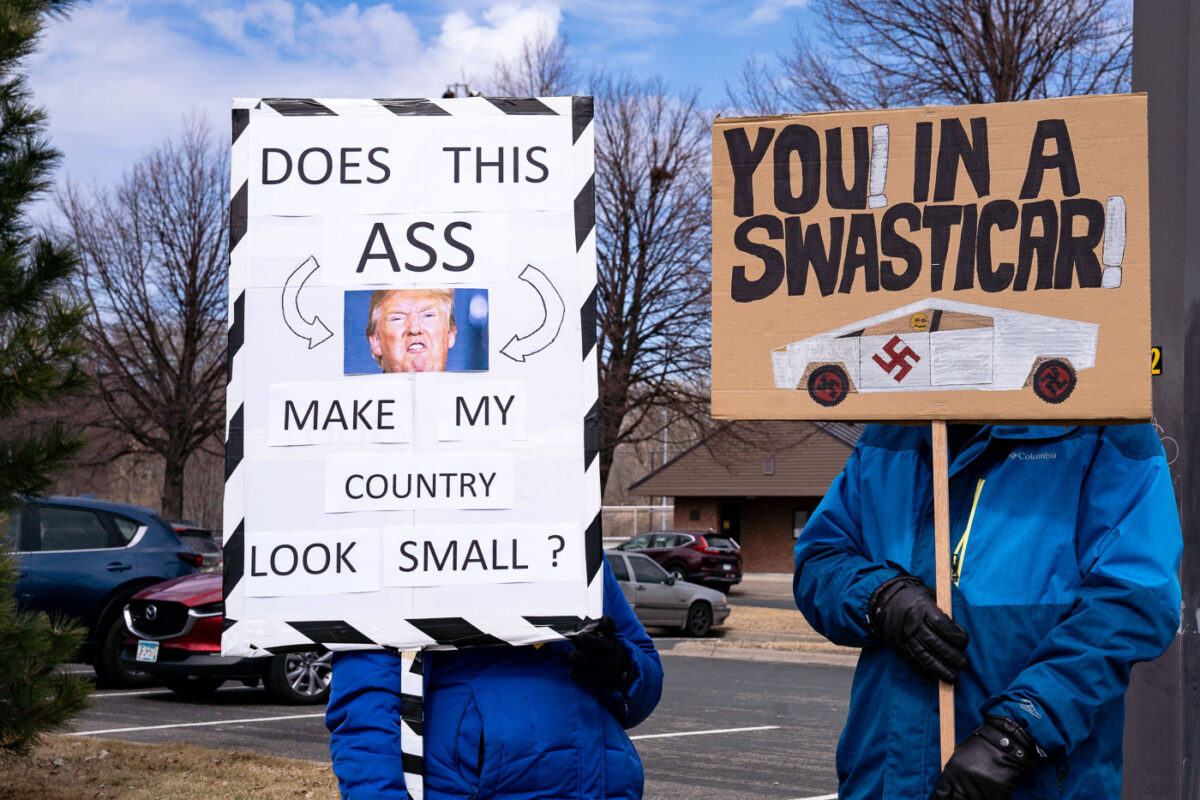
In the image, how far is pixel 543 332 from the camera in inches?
114

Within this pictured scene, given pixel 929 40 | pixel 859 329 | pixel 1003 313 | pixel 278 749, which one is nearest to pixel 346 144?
pixel 859 329

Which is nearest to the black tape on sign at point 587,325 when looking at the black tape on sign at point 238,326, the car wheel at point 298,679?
the black tape on sign at point 238,326

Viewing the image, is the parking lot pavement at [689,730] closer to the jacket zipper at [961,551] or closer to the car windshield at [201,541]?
the car windshield at [201,541]

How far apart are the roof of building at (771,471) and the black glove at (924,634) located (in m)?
40.0

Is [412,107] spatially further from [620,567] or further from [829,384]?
[620,567]

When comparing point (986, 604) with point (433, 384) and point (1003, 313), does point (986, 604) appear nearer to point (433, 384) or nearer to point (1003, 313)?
point (1003, 313)

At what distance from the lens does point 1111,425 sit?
9.09 feet

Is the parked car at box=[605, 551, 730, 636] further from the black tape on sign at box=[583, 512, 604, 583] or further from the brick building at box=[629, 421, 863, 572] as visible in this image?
the brick building at box=[629, 421, 863, 572]

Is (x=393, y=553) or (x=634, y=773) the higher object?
(x=393, y=553)

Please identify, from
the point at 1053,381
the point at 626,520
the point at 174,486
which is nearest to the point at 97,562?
the point at 1053,381

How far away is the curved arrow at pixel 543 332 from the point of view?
9.53ft

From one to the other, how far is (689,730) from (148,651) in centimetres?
475

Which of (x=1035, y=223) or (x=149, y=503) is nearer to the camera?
(x=1035, y=223)

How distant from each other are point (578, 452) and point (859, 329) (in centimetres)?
69
